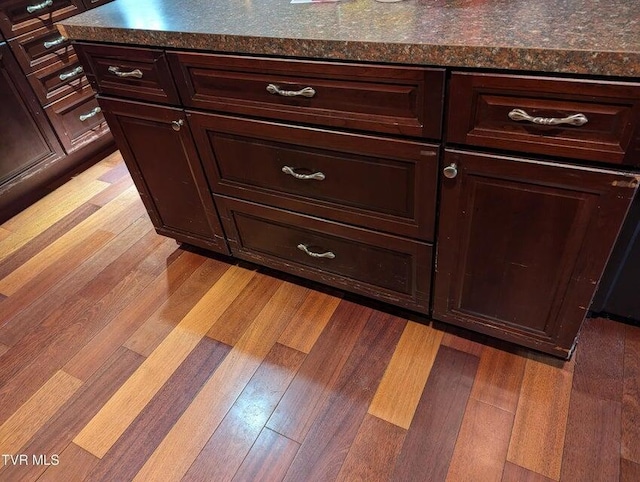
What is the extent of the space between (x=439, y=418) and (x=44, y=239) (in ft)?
5.81

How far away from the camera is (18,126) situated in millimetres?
1930

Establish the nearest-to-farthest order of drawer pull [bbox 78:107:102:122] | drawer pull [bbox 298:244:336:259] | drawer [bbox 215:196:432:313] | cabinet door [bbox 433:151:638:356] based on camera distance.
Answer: cabinet door [bbox 433:151:638:356], drawer [bbox 215:196:432:313], drawer pull [bbox 298:244:336:259], drawer pull [bbox 78:107:102:122]

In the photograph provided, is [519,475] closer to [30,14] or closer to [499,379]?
[499,379]

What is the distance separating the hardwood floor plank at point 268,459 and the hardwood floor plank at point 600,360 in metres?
0.77

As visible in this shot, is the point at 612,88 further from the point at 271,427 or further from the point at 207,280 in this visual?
the point at 207,280

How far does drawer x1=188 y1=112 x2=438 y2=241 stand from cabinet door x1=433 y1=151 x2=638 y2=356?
77 millimetres

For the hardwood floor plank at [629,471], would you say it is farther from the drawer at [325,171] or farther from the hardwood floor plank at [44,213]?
the hardwood floor plank at [44,213]

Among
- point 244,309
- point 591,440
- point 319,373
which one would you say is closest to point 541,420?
point 591,440

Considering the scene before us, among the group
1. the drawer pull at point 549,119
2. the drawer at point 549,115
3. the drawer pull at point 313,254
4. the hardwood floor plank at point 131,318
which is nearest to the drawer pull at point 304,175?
the drawer pull at point 313,254

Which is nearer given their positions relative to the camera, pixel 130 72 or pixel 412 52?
pixel 412 52

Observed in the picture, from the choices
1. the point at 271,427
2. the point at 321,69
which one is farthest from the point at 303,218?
the point at 271,427

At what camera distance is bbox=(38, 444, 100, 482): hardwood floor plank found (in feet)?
3.60

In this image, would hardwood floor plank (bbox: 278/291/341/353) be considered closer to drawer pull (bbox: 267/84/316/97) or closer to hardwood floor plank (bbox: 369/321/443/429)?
hardwood floor plank (bbox: 369/321/443/429)

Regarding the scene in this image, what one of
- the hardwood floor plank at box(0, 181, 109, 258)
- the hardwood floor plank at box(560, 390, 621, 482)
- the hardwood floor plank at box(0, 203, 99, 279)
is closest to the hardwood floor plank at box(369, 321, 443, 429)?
the hardwood floor plank at box(560, 390, 621, 482)
